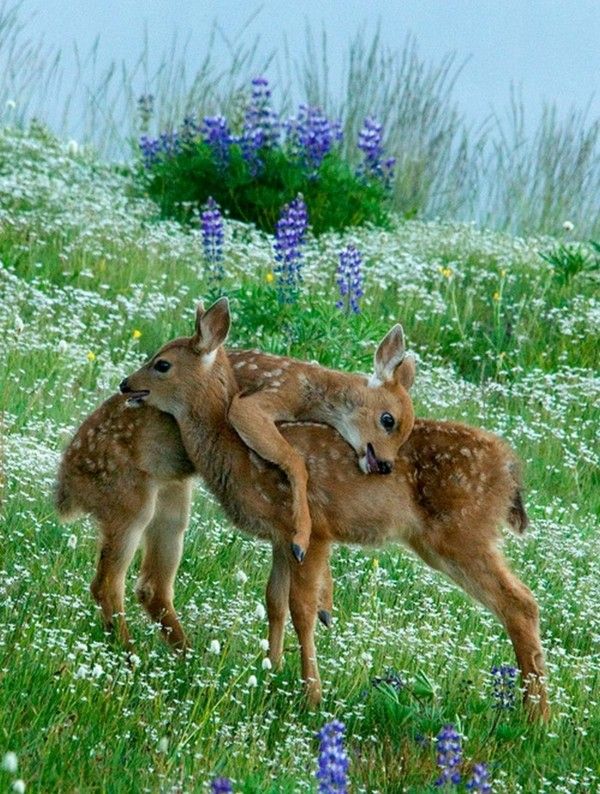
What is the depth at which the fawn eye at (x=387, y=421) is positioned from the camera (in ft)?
23.2

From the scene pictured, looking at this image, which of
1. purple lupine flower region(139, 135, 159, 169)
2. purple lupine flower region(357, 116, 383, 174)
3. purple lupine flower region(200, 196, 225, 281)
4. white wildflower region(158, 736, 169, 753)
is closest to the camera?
white wildflower region(158, 736, 169, 753)

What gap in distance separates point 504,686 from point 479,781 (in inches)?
76.3

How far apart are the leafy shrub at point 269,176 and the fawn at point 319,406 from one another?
843cm

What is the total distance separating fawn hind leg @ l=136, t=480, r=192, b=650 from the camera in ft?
24.1

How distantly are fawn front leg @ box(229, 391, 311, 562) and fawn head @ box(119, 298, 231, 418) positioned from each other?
196mm

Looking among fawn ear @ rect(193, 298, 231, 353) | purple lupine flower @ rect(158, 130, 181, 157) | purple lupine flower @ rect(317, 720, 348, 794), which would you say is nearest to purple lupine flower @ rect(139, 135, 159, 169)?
purple lupine flower @ rect(158, 130, 181, 157)

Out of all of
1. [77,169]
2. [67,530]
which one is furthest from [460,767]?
[77,169]

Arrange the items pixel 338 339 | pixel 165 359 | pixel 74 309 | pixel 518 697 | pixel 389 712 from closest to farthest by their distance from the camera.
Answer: pixel 389 712, pixel 518 697, pixel 165 359, pixel 338 339, pixel 74 309

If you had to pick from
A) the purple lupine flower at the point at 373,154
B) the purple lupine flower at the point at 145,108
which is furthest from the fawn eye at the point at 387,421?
the purple lupine flower at the point at 145,108

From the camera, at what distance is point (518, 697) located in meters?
6.68

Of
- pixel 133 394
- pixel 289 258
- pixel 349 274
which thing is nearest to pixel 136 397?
pixel 133 394

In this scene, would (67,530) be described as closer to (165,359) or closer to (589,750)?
(165,359)

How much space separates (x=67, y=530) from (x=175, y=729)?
2423 mm

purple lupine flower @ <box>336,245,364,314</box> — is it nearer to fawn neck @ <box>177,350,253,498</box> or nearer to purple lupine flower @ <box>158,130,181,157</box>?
fawn neck @ <box>177,350,253,498</box>
